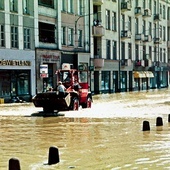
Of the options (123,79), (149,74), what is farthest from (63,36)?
(149,74)

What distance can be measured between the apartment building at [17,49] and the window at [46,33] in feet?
6.60

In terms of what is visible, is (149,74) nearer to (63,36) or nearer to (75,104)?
(63,36)

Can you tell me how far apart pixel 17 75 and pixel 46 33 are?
20.1 ft

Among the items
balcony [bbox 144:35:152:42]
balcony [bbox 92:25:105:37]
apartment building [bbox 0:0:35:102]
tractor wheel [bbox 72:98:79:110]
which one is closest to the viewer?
tractor wheel [bbox 72:98:79:110]

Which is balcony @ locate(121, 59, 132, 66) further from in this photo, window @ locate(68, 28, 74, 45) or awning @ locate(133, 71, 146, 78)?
window @ locate(68, 28, 74, 45)

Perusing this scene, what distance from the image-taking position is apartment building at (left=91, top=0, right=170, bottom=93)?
185 feet

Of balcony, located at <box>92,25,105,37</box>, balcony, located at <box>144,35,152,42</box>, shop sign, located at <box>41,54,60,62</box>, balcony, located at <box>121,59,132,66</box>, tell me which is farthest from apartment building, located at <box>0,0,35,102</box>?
balcony, located at <box>144,35,152,42</box>

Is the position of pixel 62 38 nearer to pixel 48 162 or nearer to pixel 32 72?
pixel 32 72

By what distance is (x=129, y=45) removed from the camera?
6544cm

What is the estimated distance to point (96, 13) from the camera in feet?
183

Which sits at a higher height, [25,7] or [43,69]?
[25,7]

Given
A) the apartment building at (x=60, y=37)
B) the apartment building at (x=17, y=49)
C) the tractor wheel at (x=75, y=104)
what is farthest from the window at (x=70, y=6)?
the tractor wheel at (x=75, y=104)

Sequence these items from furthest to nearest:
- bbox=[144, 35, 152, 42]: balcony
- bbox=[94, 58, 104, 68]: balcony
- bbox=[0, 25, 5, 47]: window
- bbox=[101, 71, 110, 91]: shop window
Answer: bbox=[144, 35, 152, 42]: balcony
bbox=[101, 71, 110, 91]: shop window
bbox=[94, 58, 104, 68]: balcony
bbox=[0, 25, 5, 47]: window

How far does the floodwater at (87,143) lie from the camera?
38.2 feet
